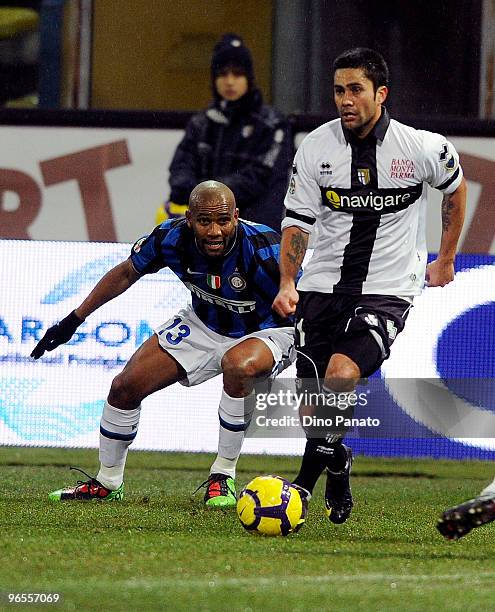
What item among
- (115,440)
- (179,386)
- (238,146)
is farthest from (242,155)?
(115,440)

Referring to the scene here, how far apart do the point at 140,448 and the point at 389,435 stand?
163cm

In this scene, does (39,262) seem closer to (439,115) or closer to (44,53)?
(44,53)

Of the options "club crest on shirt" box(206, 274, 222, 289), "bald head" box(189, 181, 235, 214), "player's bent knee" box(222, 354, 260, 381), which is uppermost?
"bald head" box(189, 181, 235, 214)

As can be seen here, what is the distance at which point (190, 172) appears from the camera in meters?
10.2

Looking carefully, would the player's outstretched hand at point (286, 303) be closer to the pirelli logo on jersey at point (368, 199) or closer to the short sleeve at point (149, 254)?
the pirelli logo on jersey at point (368, 199)

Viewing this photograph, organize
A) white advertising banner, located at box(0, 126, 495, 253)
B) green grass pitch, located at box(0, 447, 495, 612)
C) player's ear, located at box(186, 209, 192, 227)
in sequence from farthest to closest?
white advertising banner, located at box(0, 126, 495, 253) → player's ear, located at box(186, 209, 192, 227) → green grass pitch, located at box(0, 447, 495, 612)

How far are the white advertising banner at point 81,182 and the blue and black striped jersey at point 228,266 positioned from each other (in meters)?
4.55

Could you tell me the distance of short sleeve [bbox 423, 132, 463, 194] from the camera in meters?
6.79

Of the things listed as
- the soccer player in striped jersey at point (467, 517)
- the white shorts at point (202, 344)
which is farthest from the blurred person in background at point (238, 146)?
the soccer player in striped jersey at point (467, 517)

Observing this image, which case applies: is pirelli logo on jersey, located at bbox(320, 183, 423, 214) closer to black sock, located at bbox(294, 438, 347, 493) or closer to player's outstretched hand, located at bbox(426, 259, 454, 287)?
player's outstretched hand, located at bbox(426, 259, 454, 287)

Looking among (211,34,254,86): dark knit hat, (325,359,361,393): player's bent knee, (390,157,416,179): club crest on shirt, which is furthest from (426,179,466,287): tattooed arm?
(211,34,254,86): dark knit hat

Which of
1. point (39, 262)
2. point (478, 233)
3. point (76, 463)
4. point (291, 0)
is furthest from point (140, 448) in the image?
point (291, 0)

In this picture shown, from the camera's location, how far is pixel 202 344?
25.3 ft

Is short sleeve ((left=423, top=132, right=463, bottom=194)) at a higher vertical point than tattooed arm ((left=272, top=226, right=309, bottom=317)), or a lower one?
higher
